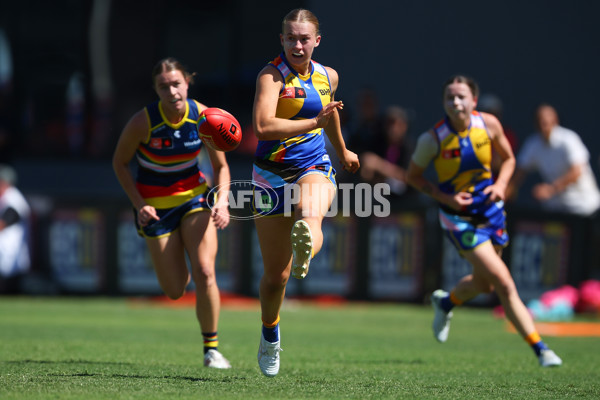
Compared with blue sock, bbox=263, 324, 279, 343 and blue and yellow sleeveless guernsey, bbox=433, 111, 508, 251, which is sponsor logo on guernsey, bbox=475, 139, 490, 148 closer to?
blue and yellow sleeveless guernsey, bbox=433, 111, 508, 251

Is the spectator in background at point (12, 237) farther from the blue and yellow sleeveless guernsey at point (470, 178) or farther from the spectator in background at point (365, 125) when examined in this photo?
the blue and yellow sleeveless guernsey at point (470, 178)

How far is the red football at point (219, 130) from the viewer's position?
6875 mm

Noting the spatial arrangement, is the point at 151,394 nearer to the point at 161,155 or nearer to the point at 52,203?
the point at 161,155

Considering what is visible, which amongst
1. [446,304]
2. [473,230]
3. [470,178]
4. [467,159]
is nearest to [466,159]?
[467,159]

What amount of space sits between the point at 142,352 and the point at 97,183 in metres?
9.37

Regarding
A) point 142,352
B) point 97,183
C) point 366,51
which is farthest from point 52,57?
point 142,352

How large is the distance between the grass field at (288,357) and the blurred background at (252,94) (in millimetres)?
800

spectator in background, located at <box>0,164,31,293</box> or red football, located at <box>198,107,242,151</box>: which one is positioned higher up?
red football, located at <box>198,107,242,151</box>

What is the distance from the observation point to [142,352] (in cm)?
855

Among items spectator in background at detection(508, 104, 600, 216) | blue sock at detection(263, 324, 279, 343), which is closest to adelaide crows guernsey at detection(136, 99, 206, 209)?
blue sock at detection(263, 324, 279, 343)

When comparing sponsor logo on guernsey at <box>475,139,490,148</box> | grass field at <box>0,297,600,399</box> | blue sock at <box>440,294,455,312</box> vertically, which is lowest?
grass field at <box>0,297,600,399</box>

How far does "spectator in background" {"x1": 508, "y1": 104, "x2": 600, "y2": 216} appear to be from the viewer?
13.5 m

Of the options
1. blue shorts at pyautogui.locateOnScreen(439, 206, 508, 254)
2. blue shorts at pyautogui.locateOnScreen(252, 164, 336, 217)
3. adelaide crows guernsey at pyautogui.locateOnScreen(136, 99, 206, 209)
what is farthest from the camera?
blue shorts at pyautogui.locateOnScreen(439, 206, 508, 254)

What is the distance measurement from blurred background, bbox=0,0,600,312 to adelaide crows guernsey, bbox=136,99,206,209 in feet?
20.8
